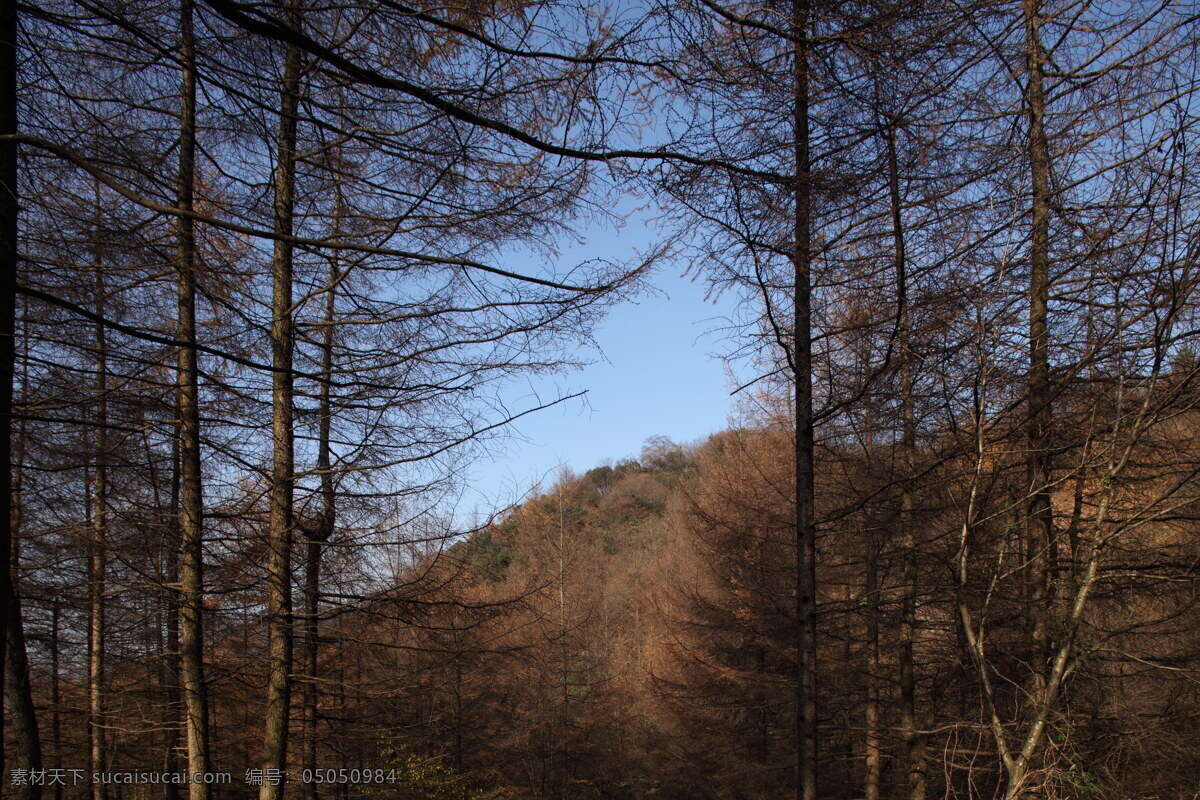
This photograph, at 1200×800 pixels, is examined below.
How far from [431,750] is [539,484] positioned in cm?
983

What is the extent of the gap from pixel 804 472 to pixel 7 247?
455 cm

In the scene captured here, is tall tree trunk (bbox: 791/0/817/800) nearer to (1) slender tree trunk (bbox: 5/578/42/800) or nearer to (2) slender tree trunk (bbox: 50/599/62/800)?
(1) slender tree trunk (bbox: 5/578/42/800)

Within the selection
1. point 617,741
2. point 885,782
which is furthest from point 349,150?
point 617,741

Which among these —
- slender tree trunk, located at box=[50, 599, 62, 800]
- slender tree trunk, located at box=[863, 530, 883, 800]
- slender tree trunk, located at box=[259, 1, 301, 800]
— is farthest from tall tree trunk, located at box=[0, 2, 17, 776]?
slender tree trunk, located at box=[863, 530, 883, 800]

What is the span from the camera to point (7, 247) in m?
2.63

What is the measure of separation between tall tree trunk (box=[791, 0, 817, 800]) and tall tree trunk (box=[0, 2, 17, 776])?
157 inches

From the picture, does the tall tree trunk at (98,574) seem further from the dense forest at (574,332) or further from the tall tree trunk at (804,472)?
the tall tree trunk at (804,472)

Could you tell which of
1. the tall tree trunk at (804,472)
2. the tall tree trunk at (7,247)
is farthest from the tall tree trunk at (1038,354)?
the tall tree trunk at (7,247)

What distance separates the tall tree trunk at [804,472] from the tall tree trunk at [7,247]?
400 cm

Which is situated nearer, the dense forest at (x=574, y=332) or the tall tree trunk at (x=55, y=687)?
the dense forest at (x=574, y=332)

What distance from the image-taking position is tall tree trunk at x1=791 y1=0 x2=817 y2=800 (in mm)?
4555

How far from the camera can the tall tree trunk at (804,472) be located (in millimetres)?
4555

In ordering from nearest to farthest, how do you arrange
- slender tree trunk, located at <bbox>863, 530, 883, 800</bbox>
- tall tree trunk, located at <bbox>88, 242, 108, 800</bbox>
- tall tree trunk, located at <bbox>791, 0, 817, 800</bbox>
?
tall tree trunk, located at <bbox>791, 0, 817, 800</bbox> → tall tree trunk, located at <bbox>88, 242, 108, 800</bbox> → slender tree trunk, located at <bbox>863, 530, 883, 800</bbox>

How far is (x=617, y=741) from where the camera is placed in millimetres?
17344
